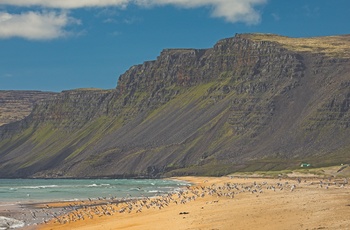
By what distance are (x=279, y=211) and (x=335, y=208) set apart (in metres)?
3.80

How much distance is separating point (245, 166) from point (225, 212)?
147988 mm

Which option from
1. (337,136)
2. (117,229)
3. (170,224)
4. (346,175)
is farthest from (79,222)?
(337,136)

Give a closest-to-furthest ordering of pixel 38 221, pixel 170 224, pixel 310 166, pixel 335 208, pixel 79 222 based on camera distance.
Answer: pixel 335 208 < pixel 170 224 < pixel 79 222 < pixel 38 221 < pixel 310 166

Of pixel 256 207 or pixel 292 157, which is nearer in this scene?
pixel 256 207

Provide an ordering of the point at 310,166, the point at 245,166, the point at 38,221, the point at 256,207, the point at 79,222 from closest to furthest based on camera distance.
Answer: the point at 256,207 < the point at 79,222 < the point at 38,221 < the point at 310,166 < the point at 245,166

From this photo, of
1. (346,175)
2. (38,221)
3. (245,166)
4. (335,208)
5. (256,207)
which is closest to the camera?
(335,208)

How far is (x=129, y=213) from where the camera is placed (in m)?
59.6

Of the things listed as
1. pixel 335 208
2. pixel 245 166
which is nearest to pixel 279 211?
pixel 335 208

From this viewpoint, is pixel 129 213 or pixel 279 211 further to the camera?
pixel 129 213

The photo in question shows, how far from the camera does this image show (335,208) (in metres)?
39.3

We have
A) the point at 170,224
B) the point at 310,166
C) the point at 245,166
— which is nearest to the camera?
the point at 170,224

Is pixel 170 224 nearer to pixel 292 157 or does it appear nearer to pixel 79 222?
pixel 79 222

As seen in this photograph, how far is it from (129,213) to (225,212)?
1673 centimetres

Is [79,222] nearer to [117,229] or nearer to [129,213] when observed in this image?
[129,213]
